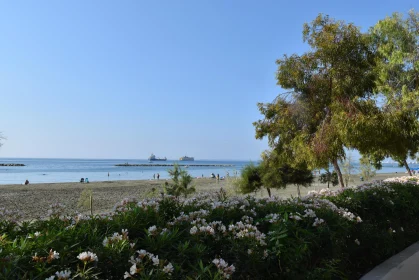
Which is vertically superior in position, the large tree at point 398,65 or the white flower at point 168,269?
the large tree at point 398,65

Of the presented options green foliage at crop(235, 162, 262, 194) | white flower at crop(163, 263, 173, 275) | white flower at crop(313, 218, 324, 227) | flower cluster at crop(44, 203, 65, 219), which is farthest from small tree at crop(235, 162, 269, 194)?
white flower at crop(163, 263, 173, 275)

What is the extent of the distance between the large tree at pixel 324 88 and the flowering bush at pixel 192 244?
21.9 ft

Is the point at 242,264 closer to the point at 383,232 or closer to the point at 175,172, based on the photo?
the point at 383,232

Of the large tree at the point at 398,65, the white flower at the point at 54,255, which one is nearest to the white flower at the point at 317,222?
the white flower at the point at 54,255

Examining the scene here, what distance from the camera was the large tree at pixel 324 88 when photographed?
34.1 ft

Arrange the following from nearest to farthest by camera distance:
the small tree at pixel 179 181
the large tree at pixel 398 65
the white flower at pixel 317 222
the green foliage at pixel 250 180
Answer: the white flower at pixel 317 222 → the large tree at pixel 398 65 → the small tree at pixel 179 181 → the green foliage at pixel 250 180

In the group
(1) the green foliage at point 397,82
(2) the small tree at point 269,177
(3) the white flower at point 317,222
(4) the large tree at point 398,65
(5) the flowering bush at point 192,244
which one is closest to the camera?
(5) the flowering bush at point 192,244

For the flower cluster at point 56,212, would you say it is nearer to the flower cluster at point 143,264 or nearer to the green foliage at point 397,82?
the flower cluster at point 143,264

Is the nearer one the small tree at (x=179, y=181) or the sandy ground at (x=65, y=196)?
the small tree at (x=179, y=181)

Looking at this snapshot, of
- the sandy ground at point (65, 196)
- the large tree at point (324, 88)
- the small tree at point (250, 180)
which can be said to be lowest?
the sandy ground at point (65, 196)

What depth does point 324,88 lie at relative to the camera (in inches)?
432

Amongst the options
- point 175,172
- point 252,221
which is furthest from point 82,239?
point 175,172

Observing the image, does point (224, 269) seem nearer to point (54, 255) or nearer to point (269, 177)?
point (54, 255)

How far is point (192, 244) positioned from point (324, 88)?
384 inches
